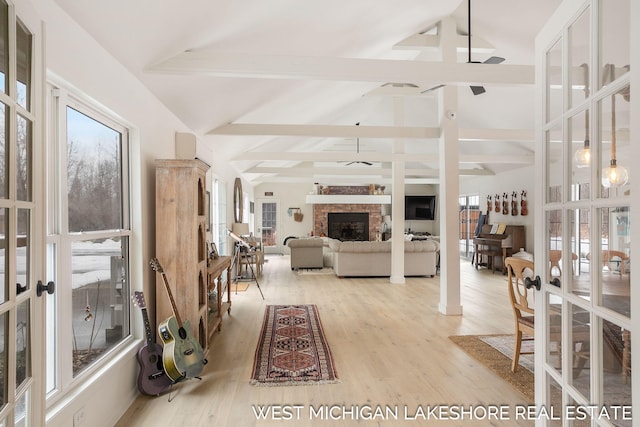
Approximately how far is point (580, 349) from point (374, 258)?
5.94 meters

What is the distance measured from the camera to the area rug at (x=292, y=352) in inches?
110

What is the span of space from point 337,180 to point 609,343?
1124cm

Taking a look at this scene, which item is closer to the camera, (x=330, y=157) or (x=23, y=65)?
(x=23, y=65)

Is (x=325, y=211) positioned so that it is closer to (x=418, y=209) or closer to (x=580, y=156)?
(x=418, y=209)

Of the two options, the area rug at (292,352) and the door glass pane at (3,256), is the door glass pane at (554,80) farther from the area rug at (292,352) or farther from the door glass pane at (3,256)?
the area rug at (292,352)

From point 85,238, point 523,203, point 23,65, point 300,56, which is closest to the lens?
point 23,65

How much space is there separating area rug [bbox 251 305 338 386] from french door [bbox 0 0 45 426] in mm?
1699

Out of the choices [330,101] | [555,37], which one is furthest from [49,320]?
[330,101]

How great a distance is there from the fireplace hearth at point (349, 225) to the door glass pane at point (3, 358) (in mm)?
11606

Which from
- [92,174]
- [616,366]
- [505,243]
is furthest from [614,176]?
[505,243]

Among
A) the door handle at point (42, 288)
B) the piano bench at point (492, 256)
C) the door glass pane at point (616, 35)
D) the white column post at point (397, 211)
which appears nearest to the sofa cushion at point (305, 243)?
the white column post at point (397, 211)

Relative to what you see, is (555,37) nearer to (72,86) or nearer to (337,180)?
(72,86)

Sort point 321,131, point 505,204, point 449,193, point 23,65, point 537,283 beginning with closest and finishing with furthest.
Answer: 1. point 23,65
2. point 537,283
3. point 449,193
4. point 321,131
5. point 505,204

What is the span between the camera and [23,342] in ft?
4.04
